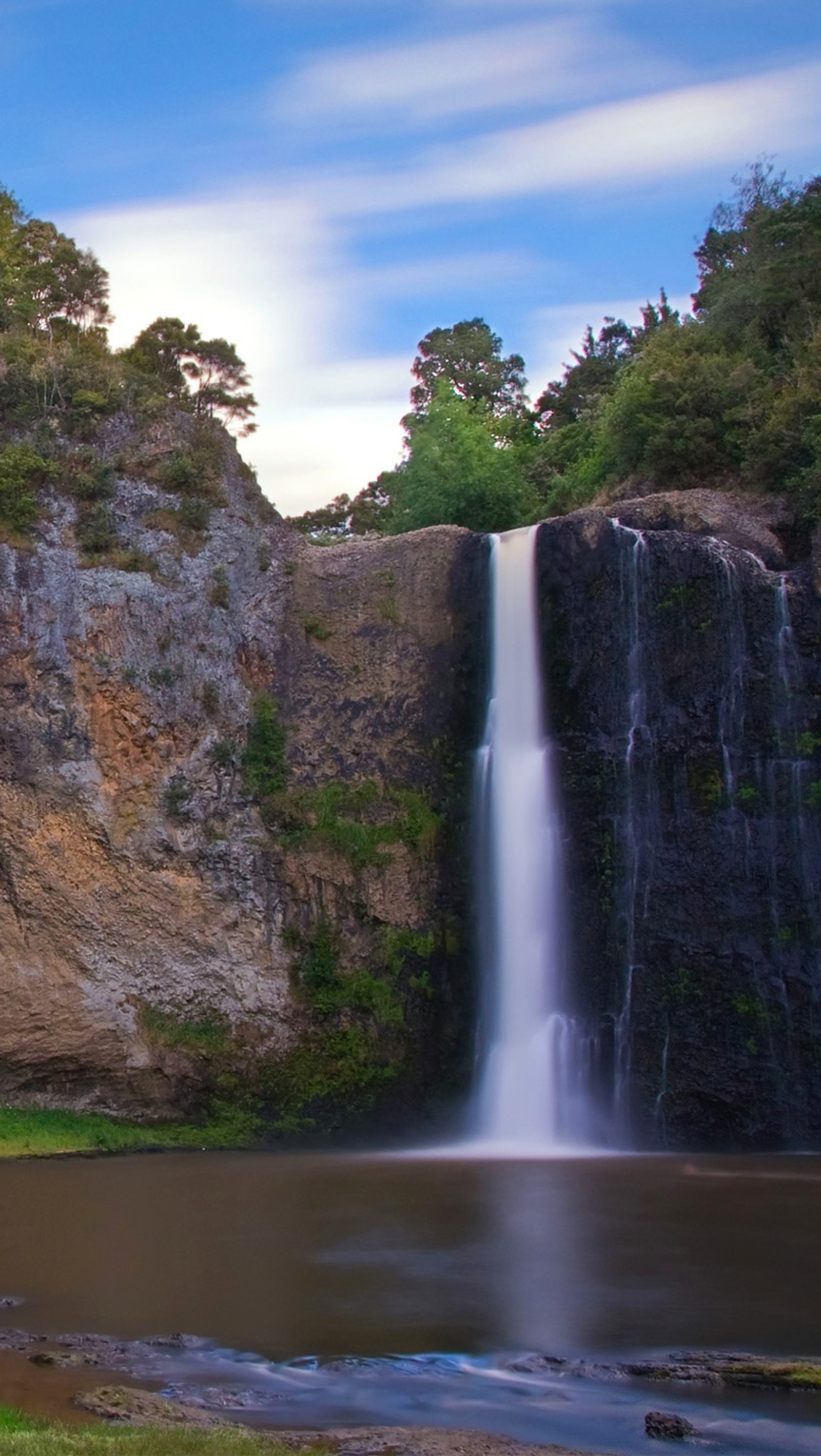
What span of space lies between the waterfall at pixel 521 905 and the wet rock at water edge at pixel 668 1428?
15054 millimetres

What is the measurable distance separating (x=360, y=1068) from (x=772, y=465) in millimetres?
15780

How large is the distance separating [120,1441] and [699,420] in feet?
97.5

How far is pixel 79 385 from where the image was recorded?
1286 inches

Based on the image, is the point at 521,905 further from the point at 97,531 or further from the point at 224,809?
the point at 97,531

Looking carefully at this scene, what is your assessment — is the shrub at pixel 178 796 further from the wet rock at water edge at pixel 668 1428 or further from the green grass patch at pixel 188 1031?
the wet rock at water edge at pixel 668 1428

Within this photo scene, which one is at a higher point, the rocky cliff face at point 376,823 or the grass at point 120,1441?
the rocky cliff face at point 376,823

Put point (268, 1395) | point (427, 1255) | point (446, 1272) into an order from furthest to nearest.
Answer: point (427, 1255)
point (446, 1272)
point (268, 1395)

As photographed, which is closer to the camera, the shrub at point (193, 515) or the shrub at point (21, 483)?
the shrub at point (21, 483)

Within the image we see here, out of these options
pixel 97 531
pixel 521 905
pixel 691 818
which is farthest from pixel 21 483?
pixel 691 818

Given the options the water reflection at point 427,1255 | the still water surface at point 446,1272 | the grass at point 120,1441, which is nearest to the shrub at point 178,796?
the water reflection at point 427,1255

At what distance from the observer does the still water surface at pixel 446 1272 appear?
11.9 metres

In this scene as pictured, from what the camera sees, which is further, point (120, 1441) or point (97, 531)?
point (97, 531)

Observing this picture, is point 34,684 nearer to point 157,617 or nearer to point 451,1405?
point 157,617

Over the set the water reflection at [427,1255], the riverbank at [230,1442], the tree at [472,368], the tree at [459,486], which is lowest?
the water reflection at [427,1255]
